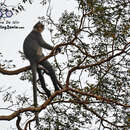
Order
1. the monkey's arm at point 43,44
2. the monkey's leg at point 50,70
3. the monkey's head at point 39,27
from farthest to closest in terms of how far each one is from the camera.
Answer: the monkey's head at point 39,27 < the monkey's arm at point 43,44 < the monkey's leg at point 50,70

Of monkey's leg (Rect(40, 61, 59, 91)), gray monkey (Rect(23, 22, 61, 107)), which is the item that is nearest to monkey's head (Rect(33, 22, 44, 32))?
gray monkey (Rect(23, 22, 61, 107))

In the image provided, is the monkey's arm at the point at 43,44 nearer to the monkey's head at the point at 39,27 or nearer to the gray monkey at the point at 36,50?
the gray monkey at the point at 36,50

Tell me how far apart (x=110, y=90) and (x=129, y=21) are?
1758 millimetres

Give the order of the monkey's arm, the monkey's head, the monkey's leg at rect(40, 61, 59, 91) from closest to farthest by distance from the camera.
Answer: the monkey's leg at rect(40, 61, 59, 91)
the monkey's arm
the monkey's head

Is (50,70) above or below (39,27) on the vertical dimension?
below

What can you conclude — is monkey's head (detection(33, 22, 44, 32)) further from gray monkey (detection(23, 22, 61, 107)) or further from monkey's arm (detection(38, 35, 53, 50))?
monkey's arm (detection(38, 35, 53, 50))

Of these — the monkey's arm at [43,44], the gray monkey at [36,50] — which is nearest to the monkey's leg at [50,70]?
the gray monkey at [36,50]

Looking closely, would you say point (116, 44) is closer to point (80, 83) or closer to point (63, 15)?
point (80, 83)

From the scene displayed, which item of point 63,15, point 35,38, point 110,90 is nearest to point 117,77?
point 110,90

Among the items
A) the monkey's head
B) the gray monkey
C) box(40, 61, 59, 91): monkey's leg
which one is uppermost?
the monkey's head

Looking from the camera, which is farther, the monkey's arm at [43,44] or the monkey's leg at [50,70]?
the monkey's arm at [43,44]

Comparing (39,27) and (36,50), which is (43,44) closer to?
(36,50)

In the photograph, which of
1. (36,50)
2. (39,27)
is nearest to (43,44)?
(36,50)

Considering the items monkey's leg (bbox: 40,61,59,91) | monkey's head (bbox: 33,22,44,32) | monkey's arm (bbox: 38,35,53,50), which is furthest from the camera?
monkey's head (bbox: 33,22,44,32)
